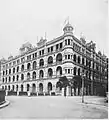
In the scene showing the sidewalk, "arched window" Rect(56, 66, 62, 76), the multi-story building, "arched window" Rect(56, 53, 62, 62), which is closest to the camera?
the sidewalk

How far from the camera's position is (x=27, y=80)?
52.5 ft

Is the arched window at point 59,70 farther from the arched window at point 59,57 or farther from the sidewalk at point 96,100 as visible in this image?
the sidewalk at point 96,100

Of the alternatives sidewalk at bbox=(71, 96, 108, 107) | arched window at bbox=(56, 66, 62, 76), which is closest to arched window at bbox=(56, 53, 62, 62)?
arched window at bbox=(56, 66, 62, 76)

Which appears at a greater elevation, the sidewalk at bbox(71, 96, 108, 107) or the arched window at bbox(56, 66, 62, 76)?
the arched window at bbox(56, 66, 62, 76)

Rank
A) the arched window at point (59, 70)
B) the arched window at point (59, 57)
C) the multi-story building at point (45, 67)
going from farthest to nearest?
the arched window at point (59, 57) → the arched window at point (59, 70) → the multi-story building at point (45, 67)

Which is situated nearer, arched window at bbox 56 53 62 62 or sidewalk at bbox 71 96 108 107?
sidewalk at bbox 71 96 108 107

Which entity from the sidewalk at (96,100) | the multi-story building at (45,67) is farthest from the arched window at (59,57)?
the sidewalk at (96,100)

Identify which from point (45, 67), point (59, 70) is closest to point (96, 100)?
point (59, 70)

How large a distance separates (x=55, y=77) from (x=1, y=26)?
9.47 metres

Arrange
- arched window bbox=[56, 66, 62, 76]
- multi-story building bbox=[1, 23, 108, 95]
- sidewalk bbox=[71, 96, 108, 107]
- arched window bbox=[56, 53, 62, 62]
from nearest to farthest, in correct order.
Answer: sidewalk bbox=[71, 96, 108, 107] → multi-story building bbox=[1, 23, 108, 95] → arched window bbox=[56, 66, 62, 76] → arched window bbox=[56, 53, 62, 62]

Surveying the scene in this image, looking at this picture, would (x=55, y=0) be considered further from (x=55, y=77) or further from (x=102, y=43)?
(x=55, y=77)

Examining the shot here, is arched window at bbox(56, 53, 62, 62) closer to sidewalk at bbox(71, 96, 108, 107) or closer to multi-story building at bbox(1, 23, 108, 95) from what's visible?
multi-story building at bbox(1, 23, 108, 95)

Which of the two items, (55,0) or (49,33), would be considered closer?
(55,0)

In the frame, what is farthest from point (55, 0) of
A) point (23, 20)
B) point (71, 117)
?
point (71, 117)
